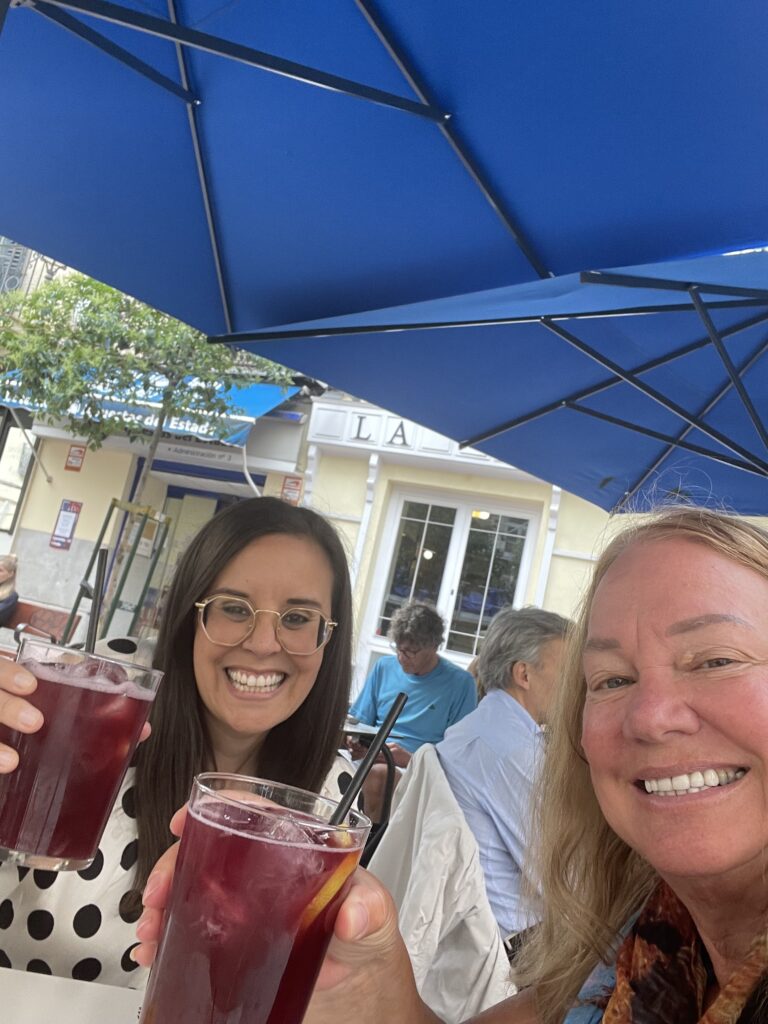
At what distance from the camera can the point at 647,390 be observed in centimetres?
358

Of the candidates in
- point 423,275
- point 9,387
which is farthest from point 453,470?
point 423,275

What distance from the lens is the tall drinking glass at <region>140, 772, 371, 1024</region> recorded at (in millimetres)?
815

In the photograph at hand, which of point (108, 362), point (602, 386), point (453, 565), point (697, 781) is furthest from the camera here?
point (453, 565)

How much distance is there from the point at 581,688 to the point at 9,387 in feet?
33.3

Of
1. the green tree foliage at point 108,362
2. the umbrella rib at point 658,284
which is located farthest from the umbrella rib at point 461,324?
the green tree foliage at point 108,362

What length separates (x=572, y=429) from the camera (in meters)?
4.60

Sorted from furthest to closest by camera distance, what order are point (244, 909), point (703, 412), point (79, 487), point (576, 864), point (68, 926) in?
point (79, 487), point (703, 412), point (68, 926), point (576, 864), point (244, 909)

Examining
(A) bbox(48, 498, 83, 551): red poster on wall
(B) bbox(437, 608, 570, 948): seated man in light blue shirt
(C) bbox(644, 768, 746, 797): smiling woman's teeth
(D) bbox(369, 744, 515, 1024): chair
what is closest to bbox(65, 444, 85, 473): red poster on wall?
(A) bbox(48, 498, 83, 551): red poster on wall

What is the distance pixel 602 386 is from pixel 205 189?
6.48 feet

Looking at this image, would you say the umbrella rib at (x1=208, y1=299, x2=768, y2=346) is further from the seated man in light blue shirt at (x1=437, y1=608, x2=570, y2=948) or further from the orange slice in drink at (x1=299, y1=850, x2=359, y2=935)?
the orange slice in drink at (x1=299, y1=850, x2=359, y2=935)

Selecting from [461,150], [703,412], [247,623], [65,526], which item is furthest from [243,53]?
[65,526]

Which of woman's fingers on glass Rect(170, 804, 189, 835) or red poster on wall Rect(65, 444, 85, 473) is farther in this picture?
red poster on wall Rect(65, 444, 85, 473)

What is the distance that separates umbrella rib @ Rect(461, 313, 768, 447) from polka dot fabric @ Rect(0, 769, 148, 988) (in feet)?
8.77

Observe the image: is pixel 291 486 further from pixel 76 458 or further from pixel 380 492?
pixel 76 458
